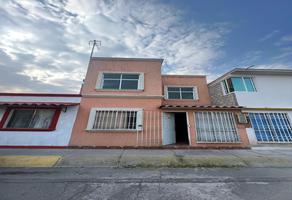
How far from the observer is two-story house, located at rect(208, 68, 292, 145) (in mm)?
8406

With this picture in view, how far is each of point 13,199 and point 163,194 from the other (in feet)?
10.4

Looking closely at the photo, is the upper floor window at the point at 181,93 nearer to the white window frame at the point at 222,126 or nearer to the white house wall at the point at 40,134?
the white window frame at the point at 222,126

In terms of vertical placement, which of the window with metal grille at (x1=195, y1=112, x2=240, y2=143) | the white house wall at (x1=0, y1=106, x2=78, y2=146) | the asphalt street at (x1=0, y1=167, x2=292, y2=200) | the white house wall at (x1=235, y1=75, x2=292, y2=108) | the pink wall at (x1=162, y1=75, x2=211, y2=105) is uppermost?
the pink wall at (x1=162, y1=75, x2=211, y2=105)

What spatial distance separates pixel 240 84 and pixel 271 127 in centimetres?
348

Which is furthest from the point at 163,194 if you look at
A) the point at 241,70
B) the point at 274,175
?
the point at 241,70

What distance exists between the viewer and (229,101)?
32.3 feet

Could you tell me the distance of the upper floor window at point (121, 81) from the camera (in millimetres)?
9422

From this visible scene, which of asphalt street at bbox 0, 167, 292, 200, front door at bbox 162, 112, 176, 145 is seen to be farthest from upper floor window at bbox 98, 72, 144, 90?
asphalt street at bbox 0, 167, 292, 200

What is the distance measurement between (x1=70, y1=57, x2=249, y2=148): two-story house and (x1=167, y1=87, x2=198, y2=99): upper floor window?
3241mm

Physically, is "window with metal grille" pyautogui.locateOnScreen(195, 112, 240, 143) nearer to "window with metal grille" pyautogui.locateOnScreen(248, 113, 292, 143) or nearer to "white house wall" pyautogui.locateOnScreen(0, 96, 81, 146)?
"window with metal grille" pyautogui.locateOnScreen(248, 113, 292, 143)

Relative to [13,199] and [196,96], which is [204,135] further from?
[13,199]

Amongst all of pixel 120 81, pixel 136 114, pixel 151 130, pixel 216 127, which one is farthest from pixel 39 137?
pixel 216 127

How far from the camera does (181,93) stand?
1244cm

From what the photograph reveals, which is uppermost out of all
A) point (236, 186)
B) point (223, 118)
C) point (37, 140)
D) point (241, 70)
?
point (241, 70)
